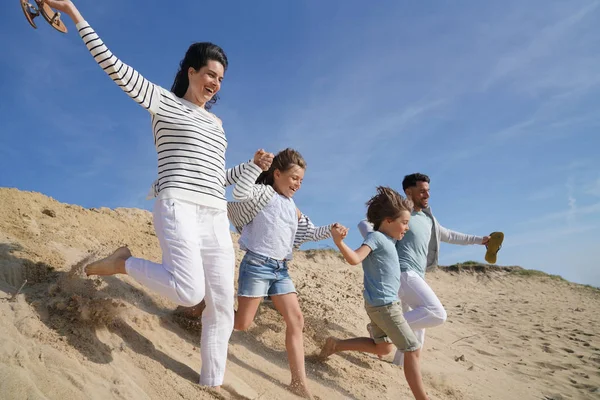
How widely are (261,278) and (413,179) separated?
2.44 metres

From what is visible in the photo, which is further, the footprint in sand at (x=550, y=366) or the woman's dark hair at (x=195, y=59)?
the footprint in sand at (x=550, y=366)

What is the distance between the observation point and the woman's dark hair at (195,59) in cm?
308

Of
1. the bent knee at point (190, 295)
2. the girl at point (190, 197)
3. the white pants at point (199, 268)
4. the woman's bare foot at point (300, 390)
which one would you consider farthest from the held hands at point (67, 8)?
the woman's bare foot at point (300, 390)

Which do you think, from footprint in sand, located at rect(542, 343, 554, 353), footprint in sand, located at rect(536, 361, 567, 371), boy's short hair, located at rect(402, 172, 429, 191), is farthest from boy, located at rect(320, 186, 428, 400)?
footprint in sand, located at rect(542, 343, 554, 353)

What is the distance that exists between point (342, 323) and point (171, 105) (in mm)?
3806

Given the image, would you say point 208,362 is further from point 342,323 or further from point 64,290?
point 342,323

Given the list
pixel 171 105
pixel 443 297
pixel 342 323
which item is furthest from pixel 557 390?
pixel 443 297

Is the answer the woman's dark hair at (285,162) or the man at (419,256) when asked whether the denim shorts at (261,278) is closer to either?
the woman's dark hair at (285,162)

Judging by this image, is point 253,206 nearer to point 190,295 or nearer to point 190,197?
point 190,197

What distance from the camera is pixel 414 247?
4.58m

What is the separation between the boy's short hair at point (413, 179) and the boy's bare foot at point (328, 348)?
1971mm

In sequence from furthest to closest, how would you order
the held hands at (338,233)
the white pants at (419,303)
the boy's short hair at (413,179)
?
1. the boy's short hair at (413,179)
2. the white pants at (419,303)
3. the held hands at (338,233)

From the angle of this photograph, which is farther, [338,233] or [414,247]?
[414,247]

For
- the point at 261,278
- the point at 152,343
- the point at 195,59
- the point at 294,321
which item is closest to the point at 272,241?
the point at 261,278
